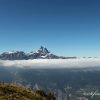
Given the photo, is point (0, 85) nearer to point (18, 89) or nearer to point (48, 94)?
point (18, 89)

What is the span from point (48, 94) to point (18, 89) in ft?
13.3

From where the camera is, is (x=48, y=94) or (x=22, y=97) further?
(x=48, y=94)

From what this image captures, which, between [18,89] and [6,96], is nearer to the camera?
[6,96]

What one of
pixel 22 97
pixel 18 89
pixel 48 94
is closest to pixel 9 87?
pixel 18 89

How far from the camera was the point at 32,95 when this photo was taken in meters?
27.6

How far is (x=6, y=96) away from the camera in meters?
25.1

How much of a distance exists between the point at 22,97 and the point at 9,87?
2.80m

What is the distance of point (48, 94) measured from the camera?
30.5 meters

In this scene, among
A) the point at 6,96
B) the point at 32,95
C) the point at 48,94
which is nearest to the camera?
the point at 6,96

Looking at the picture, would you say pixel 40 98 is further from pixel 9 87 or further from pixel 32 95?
pixel 9 87

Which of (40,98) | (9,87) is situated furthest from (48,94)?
(9,87)

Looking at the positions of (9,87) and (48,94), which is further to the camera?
(48,94)

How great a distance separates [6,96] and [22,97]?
1.62m

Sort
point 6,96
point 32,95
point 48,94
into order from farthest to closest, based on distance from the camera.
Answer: point 48,94
point 32,95
point 6,96
